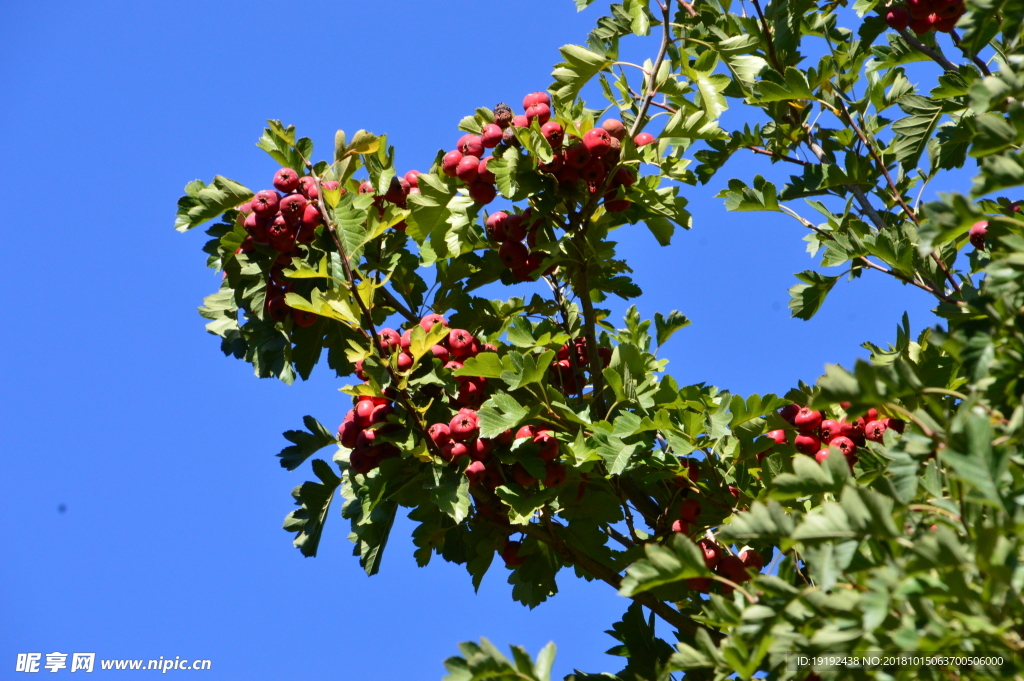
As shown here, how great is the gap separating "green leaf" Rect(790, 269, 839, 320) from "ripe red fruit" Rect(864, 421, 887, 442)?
0.76 m

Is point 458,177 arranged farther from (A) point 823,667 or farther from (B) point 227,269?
(A) point 823,667

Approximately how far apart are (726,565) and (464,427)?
3.81ft

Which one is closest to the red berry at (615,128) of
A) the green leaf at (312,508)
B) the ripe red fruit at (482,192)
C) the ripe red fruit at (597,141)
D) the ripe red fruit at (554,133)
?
the ripe red fruit at (597,141)

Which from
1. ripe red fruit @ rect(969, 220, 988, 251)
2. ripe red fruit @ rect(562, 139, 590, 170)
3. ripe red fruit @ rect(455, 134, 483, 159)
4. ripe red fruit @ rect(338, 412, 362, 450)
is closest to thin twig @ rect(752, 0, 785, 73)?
ripe red fruit @ rect(969, 220, 988, 251)

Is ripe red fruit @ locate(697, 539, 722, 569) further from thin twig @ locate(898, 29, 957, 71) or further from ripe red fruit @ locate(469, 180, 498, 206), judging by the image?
thin twig @ locate(898, 29, 957, 71)

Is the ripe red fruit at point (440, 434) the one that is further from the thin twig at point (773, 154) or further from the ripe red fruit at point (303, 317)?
the thin twig at point (773, 154)

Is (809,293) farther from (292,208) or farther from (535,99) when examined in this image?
(292,208)

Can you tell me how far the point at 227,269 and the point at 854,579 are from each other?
110 inches

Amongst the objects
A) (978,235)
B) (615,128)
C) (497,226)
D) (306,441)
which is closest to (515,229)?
(497,226)

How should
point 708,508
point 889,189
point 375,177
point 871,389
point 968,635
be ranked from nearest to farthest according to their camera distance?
point 968,635
point 871,389
point 708,508
point 375,177
point 889,189

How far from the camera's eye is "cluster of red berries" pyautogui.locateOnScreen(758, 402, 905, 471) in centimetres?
374

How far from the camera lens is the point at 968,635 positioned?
2.01m

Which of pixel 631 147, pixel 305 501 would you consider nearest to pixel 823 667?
pixel 631 147

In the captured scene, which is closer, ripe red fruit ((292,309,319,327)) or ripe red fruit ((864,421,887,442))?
ripe red fruit ((864,421,887,442))
